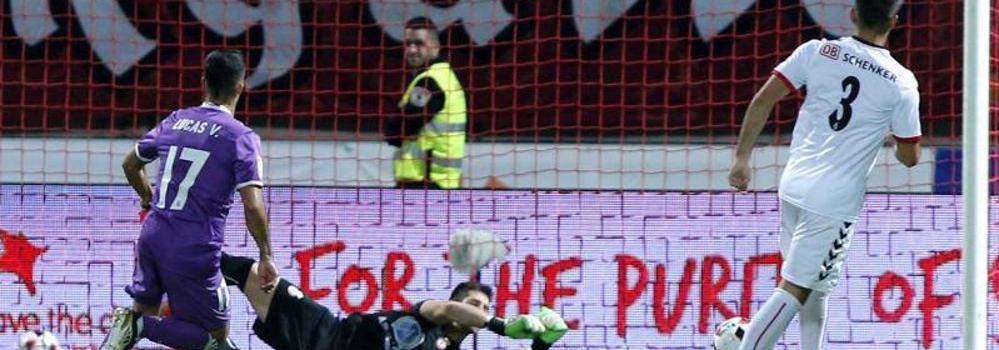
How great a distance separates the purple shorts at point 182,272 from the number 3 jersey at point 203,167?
0.6 inches

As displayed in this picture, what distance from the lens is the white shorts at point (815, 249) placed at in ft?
21.8

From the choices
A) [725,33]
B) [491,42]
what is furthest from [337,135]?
[725,33]

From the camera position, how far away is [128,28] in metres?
10.9

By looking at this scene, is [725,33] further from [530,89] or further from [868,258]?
[868,258]

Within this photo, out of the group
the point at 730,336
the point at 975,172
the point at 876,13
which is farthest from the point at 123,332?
the point at 975,172

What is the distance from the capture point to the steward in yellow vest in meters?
9.71

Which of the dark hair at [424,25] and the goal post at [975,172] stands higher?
the dark hair at [424,25]

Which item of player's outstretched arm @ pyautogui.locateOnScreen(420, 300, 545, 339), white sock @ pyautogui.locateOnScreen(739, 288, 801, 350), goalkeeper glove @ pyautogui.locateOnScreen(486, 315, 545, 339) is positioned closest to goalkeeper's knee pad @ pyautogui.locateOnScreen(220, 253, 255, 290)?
player's outstretched arm @ pyautogui.locateOnScreen(420, 300, 545, 339)

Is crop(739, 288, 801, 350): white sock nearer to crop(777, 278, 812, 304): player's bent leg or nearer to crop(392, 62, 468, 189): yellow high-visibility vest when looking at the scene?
crop(777, 278, 812, 304): player's bent leg

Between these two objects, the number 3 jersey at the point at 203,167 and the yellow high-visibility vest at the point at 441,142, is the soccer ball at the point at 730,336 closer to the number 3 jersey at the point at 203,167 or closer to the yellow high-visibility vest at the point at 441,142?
the number 3 jersey at the point at 203,167

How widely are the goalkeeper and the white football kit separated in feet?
3.44

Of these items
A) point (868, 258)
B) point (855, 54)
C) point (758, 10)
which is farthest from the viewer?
point (758, 10)

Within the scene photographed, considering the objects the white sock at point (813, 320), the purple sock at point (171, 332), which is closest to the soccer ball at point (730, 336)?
the white sock at point (813, 320)

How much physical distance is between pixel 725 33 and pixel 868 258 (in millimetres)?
2292
